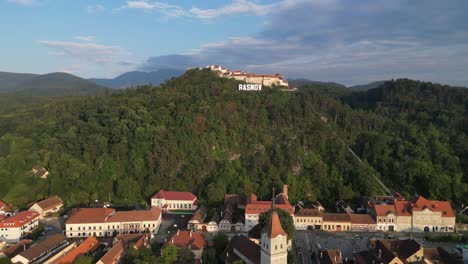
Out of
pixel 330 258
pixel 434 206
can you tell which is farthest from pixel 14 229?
pixel 434 206

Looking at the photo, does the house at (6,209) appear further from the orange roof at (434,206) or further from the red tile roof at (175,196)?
the orange roof at (434,206)

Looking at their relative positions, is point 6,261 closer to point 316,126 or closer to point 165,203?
point 165,203

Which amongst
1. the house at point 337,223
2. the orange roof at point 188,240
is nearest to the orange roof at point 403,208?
the house at point 337,223

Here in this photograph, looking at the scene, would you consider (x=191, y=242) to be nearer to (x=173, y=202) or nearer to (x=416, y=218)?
(x=173, y=202)

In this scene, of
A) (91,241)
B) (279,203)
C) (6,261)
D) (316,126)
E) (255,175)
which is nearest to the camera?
(6,261)

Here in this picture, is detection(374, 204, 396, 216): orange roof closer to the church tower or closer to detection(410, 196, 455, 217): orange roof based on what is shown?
detection(410, 196, 455, 217): orange roof

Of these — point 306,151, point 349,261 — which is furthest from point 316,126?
point 349,261

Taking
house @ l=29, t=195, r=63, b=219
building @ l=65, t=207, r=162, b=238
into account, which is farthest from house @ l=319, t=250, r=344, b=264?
house @ l=29, t=195, r=63, b=219
